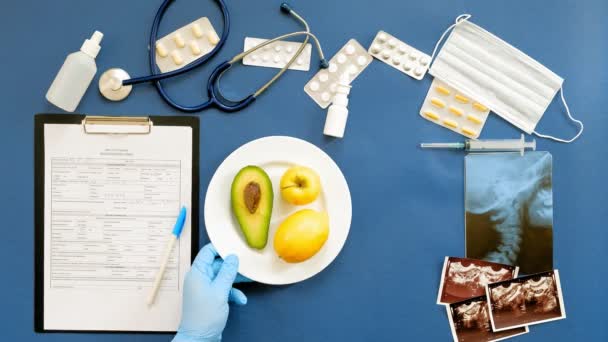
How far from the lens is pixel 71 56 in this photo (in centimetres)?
81

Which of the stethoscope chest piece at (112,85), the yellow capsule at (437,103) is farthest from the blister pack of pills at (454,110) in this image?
the stethoscope chest piece at (112,85)

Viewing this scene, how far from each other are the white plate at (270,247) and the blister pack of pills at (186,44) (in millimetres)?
204

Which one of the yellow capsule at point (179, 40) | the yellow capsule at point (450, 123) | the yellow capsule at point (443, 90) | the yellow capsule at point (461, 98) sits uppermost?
the yellow capsule at point (179, 40)

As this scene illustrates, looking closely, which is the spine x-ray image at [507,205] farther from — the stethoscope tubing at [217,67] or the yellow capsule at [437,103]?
the stethoscope tubing at [217,67]

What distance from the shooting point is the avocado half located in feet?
2.54

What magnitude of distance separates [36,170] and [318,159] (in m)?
0.53

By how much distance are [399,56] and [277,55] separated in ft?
0.76

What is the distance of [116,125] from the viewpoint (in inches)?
32.8

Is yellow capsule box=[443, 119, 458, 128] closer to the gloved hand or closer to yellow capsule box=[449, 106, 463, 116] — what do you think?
yellow capsule box=[449, 106, 463, 116]

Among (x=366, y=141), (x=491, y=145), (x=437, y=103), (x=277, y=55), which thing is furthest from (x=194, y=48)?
(x=491, y=145)

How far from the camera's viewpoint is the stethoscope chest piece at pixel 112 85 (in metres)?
0.83

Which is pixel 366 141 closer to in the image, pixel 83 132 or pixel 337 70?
pixel 337 70

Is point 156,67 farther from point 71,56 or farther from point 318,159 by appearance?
point 318,159

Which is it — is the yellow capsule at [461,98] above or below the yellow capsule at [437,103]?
above
